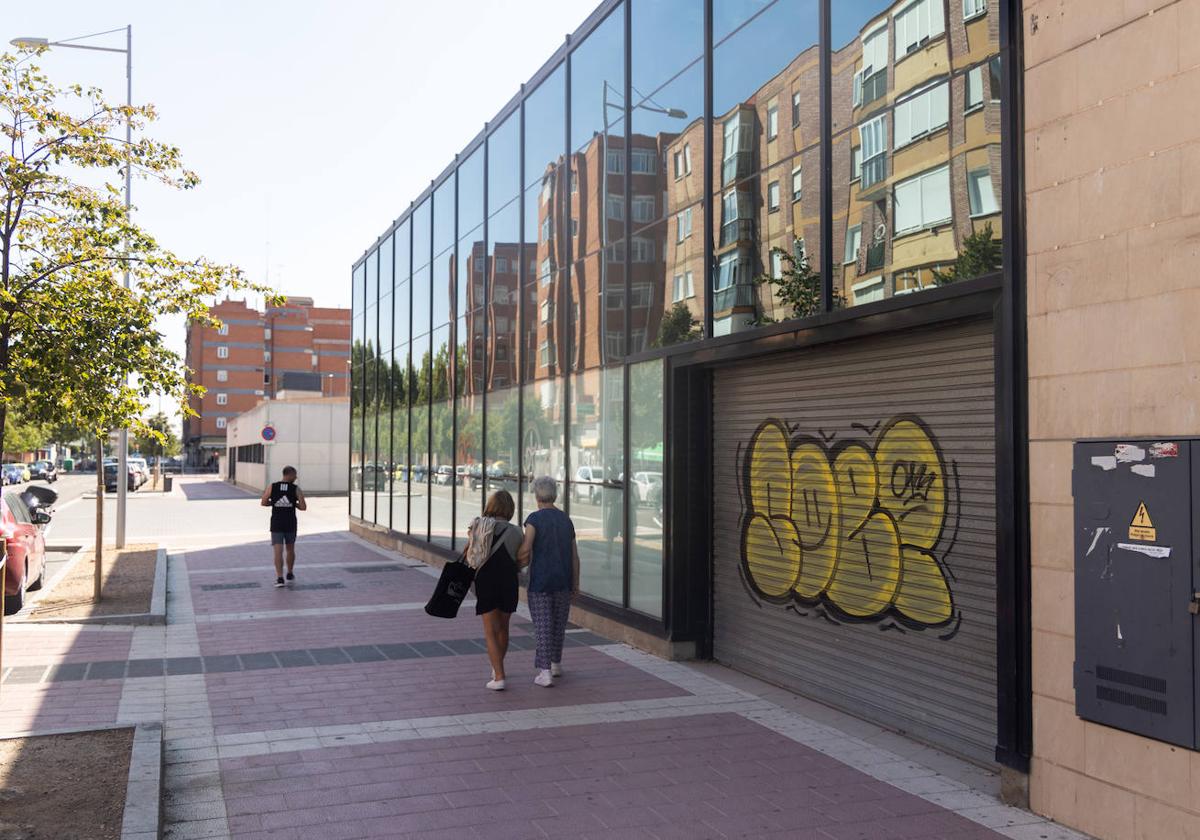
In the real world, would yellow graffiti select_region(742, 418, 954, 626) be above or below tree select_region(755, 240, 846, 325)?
below

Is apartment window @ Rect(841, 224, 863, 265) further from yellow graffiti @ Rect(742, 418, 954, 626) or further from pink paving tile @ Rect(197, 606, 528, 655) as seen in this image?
pink paving tile @ Rect(197, 606, 528, 655)

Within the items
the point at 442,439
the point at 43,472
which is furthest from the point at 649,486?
the point at 43,472

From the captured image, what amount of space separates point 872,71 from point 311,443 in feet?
156

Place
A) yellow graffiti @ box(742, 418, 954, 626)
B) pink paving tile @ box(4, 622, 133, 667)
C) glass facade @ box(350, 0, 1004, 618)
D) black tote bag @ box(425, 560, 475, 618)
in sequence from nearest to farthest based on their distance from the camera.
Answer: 1. glass facade @ box(350, 0, 1004, 618)
2. yellow graffiti @ box(742, 418, 954, 626)
3. black tote bag @ box(425, 560, 475, 618)
4. pink paving tile @ box(4, 622, 133, 667)

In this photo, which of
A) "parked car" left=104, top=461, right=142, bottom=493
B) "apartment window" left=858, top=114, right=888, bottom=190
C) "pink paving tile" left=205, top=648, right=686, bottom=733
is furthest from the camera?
"parked car" left=104, top=461, right=142, bottom=493

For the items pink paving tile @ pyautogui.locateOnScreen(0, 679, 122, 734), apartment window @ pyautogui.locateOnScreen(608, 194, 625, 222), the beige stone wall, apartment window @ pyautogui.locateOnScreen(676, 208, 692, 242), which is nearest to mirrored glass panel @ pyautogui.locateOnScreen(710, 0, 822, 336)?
apartment window @ pyautogui.locateOnScreen(676, 208, 692, 242)

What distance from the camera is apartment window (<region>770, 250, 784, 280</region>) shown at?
329 inches

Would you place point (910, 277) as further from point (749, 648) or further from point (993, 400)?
point (749, 648)

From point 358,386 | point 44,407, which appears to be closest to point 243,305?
point 358,386

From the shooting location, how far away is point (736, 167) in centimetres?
907

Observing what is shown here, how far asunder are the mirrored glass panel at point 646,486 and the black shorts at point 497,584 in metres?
2.03

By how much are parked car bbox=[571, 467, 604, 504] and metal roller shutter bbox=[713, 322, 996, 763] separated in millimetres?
2241

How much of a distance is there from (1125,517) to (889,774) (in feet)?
7.15

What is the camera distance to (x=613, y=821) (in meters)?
5.38
